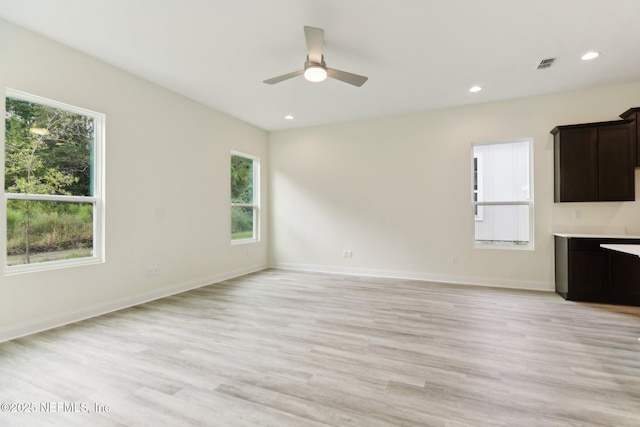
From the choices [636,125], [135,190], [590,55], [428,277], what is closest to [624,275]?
[636,125]

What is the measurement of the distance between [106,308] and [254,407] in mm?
2704

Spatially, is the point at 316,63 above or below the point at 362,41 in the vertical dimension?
below

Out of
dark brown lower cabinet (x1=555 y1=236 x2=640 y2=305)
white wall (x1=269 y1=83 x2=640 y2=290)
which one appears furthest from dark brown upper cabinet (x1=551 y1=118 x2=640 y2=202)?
dark brown lower cabinet (x1=555 y1=236 x2=640 y2=305)

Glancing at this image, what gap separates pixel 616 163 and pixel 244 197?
5833 mm

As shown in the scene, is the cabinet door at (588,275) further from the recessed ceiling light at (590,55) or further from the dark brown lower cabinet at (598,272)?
the recessed ceiling light at (590,55)

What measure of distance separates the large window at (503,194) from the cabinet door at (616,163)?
816 mm

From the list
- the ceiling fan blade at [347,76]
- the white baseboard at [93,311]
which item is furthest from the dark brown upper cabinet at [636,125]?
the white baseboard at [93,311]

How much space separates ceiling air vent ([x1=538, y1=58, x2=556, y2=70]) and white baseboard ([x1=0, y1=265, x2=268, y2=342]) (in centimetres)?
543

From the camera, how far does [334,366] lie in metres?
2.26

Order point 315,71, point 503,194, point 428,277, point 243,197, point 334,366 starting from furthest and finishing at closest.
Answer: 1. point 243,197
2. point 428,277
3. point 503,194
4. point 315,71
5. point 334,366

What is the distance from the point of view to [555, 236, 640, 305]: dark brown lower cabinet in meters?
3.71

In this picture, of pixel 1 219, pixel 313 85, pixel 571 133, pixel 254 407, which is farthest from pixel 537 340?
pixel 1 219

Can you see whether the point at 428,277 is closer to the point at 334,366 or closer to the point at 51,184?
the point at 334,366

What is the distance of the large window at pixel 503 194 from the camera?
186 inches
